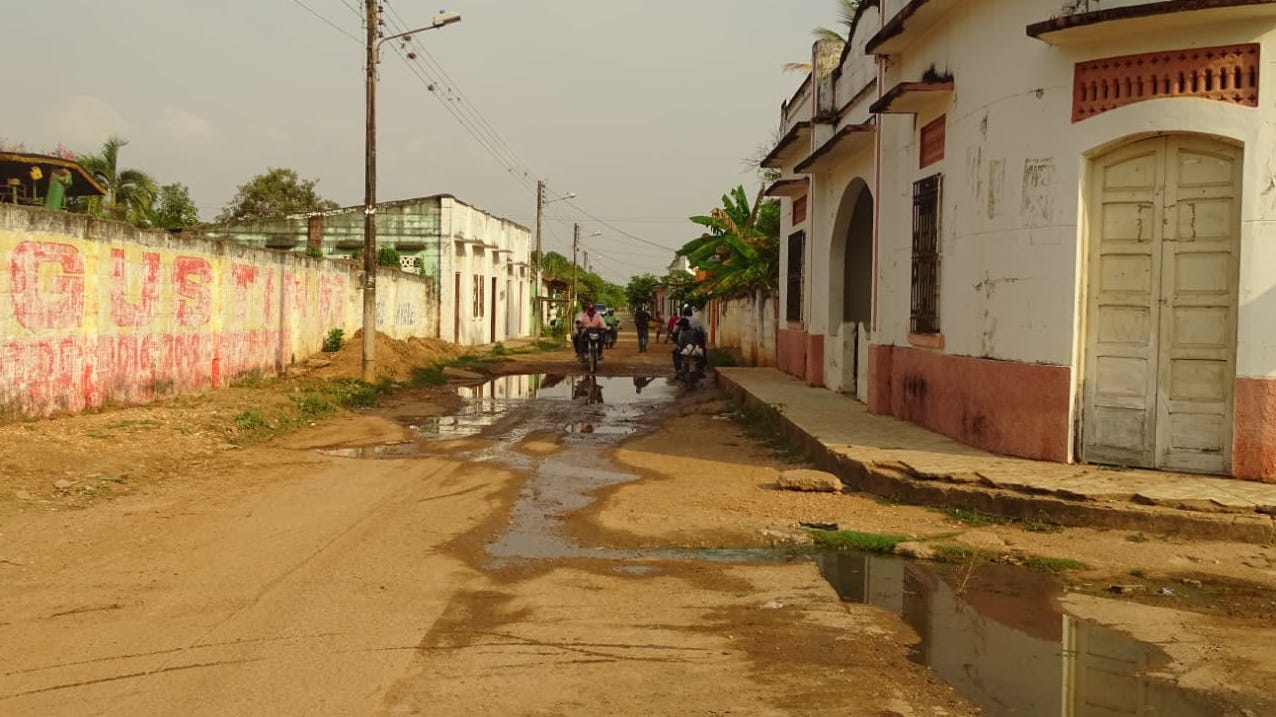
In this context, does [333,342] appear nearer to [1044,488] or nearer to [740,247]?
[740,247]

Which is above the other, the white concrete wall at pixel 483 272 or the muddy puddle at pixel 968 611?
the white concrete wall at pixel 483 272

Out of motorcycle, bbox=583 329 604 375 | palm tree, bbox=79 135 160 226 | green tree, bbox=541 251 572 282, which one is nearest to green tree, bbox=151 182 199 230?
palm tree, bbox=79 135 160 226

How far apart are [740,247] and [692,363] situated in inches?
121

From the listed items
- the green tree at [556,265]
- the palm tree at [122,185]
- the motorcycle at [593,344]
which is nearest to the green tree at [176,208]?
the palm tree at [122,185]

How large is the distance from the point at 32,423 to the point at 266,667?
8156mm

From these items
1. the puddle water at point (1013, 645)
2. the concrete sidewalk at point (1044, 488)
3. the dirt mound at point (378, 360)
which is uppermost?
the dirt mound at point (378, 360)

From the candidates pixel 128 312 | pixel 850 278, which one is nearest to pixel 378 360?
pixel 128 312

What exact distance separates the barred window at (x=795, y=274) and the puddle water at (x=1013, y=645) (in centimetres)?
1334

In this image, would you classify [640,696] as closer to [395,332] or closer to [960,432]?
[960,432]

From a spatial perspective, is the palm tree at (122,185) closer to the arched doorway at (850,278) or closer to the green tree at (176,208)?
the green tree at (176,208)

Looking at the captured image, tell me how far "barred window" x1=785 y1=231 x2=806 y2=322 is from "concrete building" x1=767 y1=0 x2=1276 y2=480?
8.54 metres

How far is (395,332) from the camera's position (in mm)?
28594

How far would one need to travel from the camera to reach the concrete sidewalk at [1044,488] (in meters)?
7.21

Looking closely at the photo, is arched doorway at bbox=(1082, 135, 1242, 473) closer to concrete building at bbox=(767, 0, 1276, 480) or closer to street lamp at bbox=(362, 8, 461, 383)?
concrete building at bbox=(767, 0, 1276, 480)
